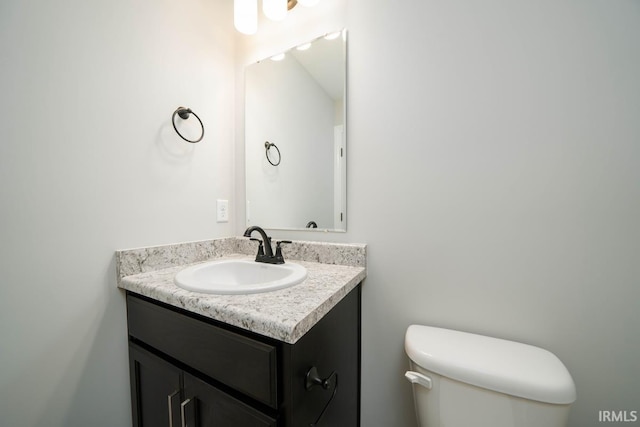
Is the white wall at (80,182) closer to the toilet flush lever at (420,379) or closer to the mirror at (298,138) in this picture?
the mirror at (298,138)

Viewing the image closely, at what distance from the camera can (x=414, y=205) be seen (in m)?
0.86

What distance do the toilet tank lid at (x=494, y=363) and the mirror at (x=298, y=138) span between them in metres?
0.52

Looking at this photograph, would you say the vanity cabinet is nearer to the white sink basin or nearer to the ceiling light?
the white sink basin

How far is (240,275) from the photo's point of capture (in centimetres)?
98

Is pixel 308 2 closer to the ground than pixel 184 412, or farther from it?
farther from it

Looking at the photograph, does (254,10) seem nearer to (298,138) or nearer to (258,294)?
(298,138)

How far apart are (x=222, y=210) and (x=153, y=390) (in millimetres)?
743

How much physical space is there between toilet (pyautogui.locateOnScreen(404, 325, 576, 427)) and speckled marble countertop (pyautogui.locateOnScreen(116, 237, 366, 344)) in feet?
1.06

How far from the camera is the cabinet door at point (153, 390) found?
2.18ft

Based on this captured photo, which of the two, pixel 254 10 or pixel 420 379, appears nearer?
pixel 420 379

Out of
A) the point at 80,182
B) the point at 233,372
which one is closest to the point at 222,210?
the point at 80,182

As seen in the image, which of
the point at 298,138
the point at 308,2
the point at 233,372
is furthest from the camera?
the point at 298,138

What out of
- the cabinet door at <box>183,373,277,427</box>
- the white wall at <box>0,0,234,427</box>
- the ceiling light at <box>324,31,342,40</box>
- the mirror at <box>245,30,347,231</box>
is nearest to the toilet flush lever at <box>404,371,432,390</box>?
the cabinet door at <box>183,373,277,427</box>

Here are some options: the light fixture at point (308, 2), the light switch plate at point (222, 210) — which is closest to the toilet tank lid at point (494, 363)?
the light switch plate at point (222, 210)
